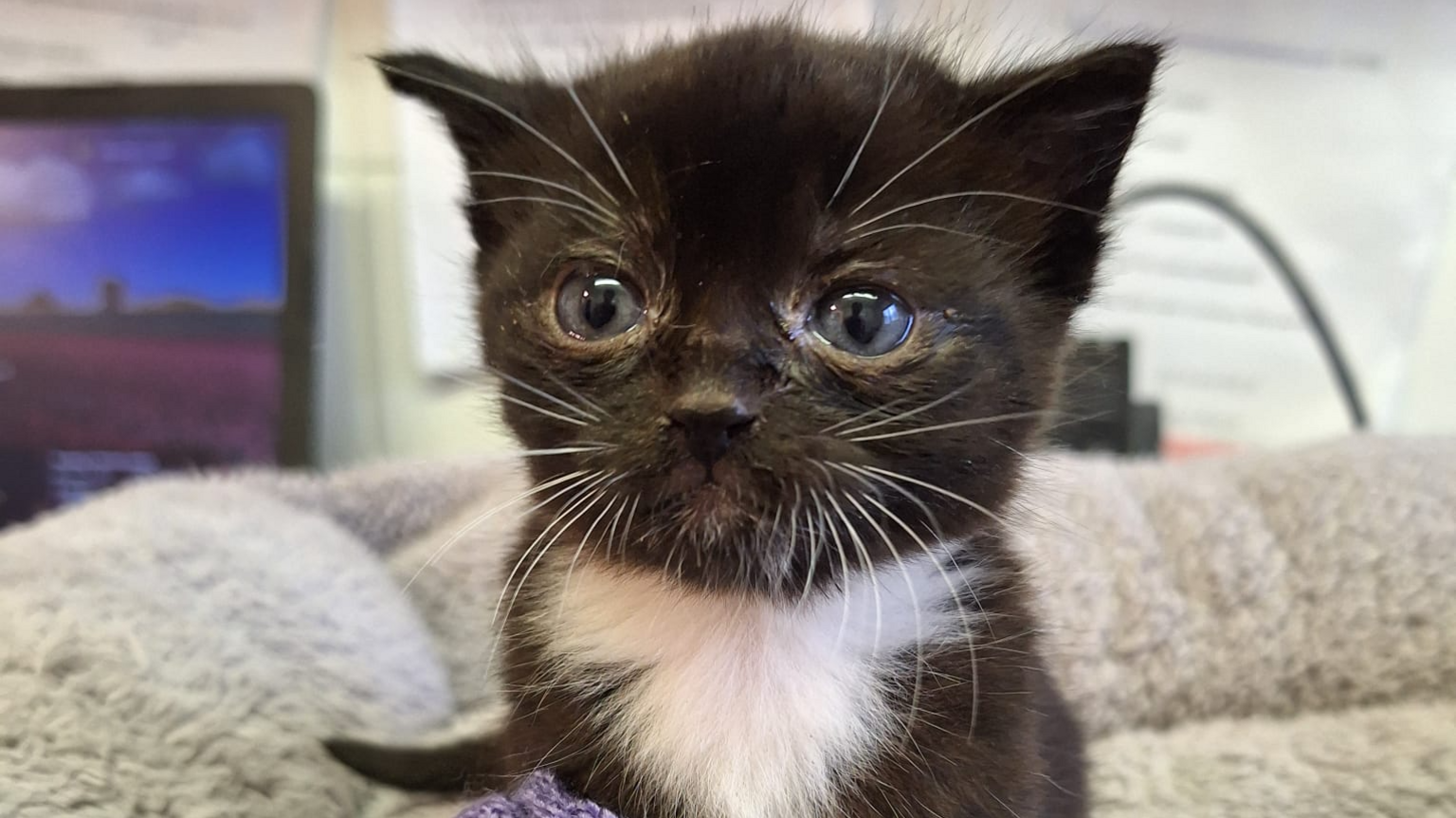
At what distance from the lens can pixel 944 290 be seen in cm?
61

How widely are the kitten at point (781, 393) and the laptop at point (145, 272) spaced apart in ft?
3.15

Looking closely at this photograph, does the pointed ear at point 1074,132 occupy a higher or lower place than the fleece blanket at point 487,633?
higher

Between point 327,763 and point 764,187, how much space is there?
69 centimetres

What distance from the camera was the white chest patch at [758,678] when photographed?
672 mm

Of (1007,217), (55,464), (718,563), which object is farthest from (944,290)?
(55,464)

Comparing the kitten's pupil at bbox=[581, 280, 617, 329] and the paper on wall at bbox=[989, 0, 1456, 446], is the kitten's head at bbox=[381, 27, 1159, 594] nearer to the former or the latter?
the kitten's pupil at bbox=[581, 280, 617, 329]

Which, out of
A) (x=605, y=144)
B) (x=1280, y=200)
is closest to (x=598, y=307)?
(x=605, y=144)

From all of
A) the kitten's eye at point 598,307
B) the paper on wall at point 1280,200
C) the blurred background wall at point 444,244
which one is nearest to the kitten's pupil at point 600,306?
the kitten's eye at point 598,307

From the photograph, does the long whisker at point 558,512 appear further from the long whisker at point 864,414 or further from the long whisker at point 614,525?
the long whisker at point 864,414

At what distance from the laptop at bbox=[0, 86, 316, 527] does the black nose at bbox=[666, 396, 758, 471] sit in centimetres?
124

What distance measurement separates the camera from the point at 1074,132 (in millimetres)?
674

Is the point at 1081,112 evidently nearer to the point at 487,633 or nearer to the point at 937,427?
the point at 937,427

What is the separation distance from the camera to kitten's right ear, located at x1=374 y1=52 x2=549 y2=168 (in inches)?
28.6

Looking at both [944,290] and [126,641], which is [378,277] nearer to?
[126,641]
